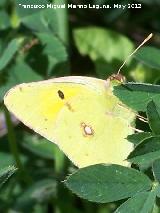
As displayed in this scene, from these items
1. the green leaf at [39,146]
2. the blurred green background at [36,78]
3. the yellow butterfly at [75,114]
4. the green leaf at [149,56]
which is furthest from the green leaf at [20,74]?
the green leaf at [149,56]

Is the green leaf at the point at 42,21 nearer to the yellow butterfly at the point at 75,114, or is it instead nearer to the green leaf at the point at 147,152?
the yellow butterfly at the point at 75,114

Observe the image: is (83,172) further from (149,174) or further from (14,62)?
(14,62)

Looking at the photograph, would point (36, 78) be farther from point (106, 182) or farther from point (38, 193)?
point (106, 182)

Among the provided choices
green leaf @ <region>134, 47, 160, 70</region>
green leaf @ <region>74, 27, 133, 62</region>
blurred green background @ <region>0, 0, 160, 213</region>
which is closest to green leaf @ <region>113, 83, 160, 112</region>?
green leaf @ <region>134, 47, 160, 70</region>

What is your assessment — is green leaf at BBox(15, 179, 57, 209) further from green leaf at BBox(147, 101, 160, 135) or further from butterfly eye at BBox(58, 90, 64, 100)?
green leaf at BBox(147, 101, 160, 135)

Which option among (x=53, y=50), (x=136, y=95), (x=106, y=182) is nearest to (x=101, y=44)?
(x=53, y=50)
